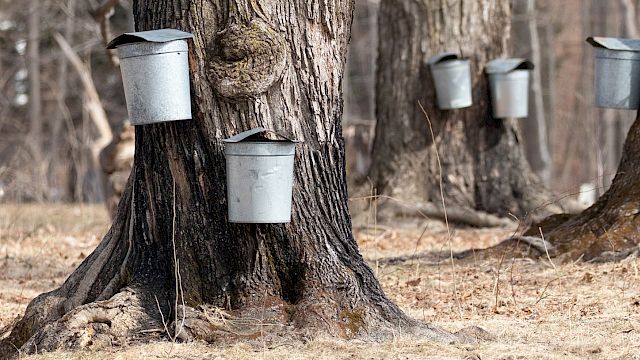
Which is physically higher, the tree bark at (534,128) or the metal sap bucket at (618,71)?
the metal sap bucket at (618,71)

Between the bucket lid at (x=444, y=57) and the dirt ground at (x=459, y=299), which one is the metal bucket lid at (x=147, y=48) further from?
the bucket lid at (x=444, y=57)

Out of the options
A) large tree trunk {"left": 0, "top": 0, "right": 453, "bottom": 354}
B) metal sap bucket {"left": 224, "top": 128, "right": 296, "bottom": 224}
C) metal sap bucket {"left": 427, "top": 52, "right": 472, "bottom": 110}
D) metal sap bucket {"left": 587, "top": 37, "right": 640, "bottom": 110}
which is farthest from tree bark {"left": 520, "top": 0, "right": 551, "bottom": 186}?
metal sap bucket {"left": 224, "top": 128, "right": 296, "bottom": 224}

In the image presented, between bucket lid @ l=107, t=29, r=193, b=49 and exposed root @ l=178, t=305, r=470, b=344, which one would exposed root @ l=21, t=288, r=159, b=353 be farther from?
bucket lid @ l=107, t=29, r=193, b=49

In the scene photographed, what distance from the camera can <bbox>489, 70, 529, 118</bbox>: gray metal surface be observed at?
27.5ft

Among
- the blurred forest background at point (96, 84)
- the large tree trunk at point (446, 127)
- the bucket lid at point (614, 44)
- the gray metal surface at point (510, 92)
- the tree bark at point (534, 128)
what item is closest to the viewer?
the bucket lid at point (614, 44)

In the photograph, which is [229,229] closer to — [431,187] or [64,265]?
[64,265]

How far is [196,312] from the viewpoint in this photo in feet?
12.5

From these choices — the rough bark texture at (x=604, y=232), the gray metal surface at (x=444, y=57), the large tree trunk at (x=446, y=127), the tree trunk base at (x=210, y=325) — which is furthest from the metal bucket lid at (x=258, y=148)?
the large tree trunk at (x=446, y=127)

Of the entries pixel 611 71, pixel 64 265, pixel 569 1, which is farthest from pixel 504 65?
pixel 569 1

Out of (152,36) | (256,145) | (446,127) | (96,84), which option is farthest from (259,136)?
(96,84)

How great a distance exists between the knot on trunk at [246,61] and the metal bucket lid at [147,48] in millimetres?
187

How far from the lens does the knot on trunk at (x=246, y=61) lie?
3711mm

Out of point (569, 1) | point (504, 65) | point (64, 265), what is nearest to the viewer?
point (64, 265)

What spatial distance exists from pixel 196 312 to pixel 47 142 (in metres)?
24.7
